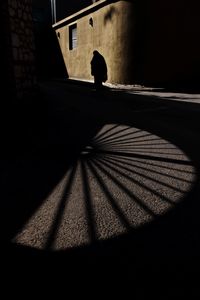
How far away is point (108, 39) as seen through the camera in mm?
14688

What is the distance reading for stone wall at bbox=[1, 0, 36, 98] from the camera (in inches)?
248

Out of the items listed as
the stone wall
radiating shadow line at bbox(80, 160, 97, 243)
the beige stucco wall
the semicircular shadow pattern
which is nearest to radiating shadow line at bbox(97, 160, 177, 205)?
the semicircular shadow pattern

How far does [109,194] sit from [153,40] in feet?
38.0

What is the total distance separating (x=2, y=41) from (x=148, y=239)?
5.66 m

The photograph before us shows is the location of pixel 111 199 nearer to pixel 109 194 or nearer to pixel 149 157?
pixel 109 194

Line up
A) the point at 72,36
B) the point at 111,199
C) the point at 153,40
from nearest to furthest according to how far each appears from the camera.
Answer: the point at 111,199 → the point at 153,40 → the point at 72,36

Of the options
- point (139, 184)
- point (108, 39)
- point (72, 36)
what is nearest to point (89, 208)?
point (139, 184)

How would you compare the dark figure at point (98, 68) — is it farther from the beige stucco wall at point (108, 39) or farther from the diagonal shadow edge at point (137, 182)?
the diagonal shadow edge at point (137, 182)

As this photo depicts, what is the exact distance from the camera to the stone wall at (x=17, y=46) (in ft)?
20.7

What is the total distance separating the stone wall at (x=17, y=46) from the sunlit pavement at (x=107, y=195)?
4.94ft

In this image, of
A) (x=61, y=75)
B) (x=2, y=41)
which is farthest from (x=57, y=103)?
(x=61, y=75)

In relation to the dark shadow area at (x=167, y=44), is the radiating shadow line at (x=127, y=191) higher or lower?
lower

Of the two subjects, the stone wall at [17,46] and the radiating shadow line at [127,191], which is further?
the stone wall at [17,46]

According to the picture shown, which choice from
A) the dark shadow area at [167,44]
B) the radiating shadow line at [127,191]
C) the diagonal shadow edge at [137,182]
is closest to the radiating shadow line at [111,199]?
the radiating shadow line at [127,191]
